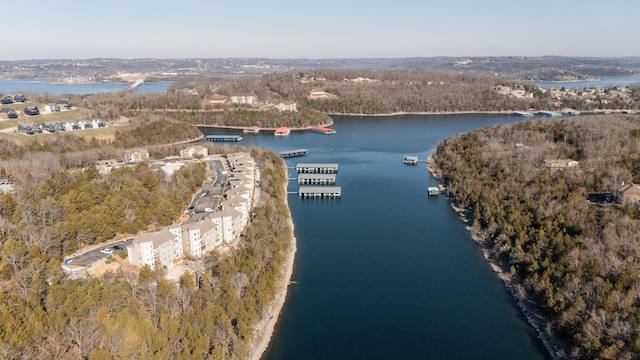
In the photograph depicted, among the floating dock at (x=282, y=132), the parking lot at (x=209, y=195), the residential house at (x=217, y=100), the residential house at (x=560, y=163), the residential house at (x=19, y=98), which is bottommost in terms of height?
the floating dock at (x=282, y=132)

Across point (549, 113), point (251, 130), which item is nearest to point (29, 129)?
point (251, 130)

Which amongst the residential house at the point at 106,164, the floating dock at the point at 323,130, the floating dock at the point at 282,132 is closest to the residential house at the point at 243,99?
the floating dock at the point at 282,132

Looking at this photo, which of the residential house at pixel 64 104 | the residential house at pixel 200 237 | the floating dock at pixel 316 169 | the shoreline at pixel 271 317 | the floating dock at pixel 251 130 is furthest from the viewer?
the floating dock at pixel 251 130

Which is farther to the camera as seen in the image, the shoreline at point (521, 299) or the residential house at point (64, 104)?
the residential house at point (64, 104)

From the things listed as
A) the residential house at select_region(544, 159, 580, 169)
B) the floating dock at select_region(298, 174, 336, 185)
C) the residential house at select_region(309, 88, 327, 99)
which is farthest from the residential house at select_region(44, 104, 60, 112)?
the residential house at select_region(544, 159, 580, 169)

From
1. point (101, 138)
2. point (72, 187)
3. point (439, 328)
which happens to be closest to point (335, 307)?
point (439, 328)

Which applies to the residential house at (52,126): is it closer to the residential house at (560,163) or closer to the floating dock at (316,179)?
the floating dock at (316,179)

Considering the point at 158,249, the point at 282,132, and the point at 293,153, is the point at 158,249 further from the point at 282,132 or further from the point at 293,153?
the point at 282,132
